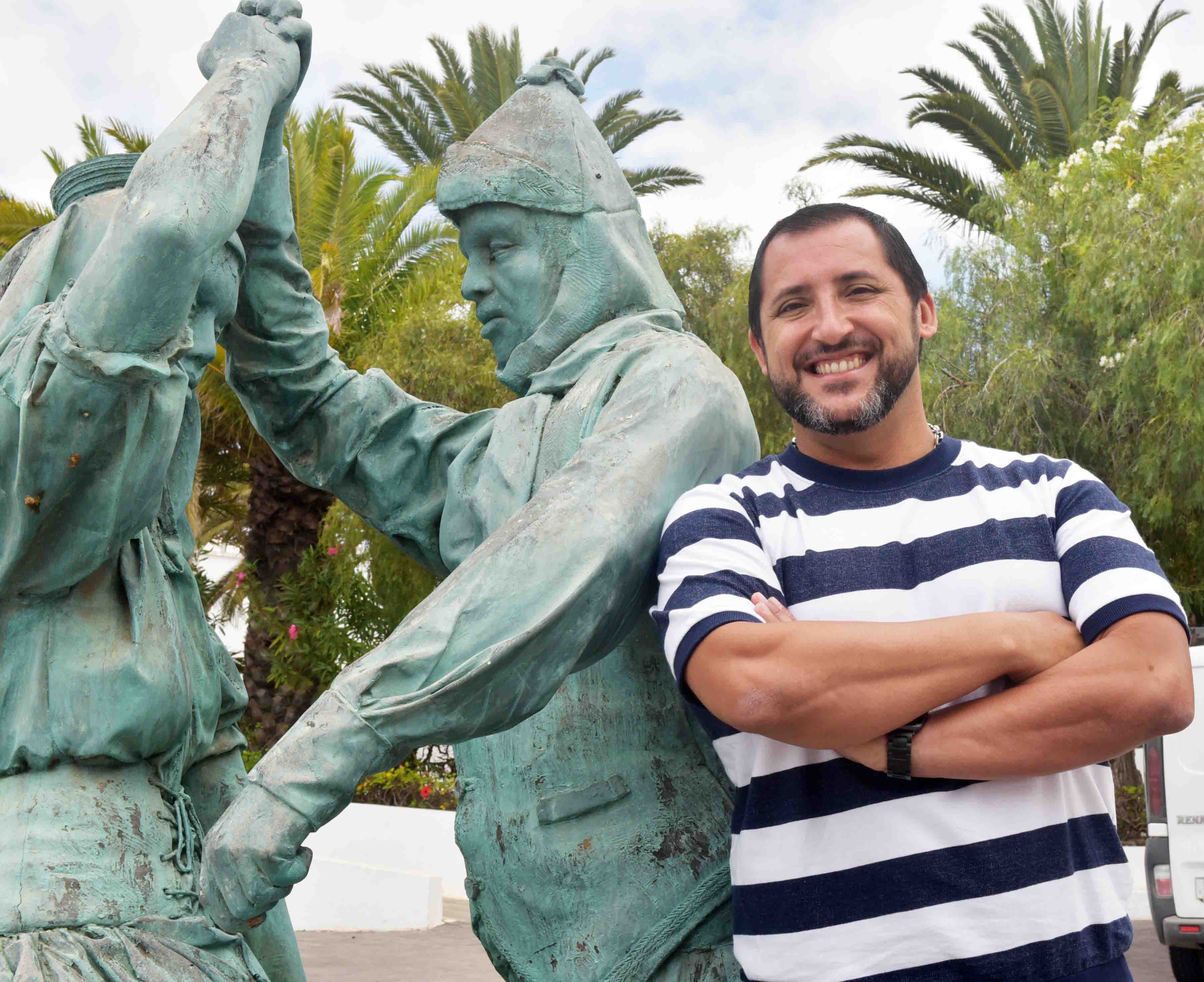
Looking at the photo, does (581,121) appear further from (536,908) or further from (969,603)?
(536,908)

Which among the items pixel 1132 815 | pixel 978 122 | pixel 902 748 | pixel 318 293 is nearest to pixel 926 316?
pixel 902 748

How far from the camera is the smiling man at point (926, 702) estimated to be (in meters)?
1.73

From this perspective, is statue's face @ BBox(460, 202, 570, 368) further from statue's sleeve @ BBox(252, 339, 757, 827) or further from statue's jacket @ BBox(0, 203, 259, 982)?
statue's jacket @ BBox(0, 203, 259, 982)

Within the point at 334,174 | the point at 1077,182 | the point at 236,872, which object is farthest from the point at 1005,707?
the point at 1077,182

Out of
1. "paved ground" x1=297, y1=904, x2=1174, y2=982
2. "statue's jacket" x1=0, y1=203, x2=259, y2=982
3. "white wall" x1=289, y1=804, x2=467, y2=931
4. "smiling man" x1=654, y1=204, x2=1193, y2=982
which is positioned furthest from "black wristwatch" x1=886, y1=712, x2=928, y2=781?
"white wall" x1=289, y1=804, x2=467, y2=931

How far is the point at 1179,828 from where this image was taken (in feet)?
27.4

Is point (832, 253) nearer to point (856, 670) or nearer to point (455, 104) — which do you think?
point (856, 670)

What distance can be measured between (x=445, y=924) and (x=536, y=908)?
33.2 feet

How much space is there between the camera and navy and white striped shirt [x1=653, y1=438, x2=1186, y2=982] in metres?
1.74

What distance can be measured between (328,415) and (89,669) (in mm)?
749

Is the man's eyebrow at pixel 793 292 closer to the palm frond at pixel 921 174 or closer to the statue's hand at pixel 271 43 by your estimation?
the statue's hand at pixel 271 43

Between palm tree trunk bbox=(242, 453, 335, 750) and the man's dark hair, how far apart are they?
12484 millimetres

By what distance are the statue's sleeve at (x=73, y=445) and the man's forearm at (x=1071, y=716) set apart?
1122 mm

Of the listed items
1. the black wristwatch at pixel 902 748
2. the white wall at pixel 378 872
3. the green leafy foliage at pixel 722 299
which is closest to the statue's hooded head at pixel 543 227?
the black wristwatch at pixel 902 748
